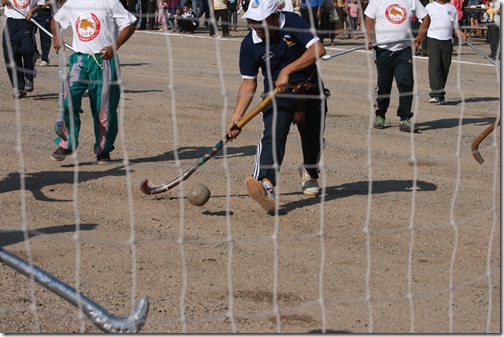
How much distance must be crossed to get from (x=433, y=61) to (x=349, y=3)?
465 inches

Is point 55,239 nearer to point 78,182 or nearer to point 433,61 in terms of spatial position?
point 78,182

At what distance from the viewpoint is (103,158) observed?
9.61m

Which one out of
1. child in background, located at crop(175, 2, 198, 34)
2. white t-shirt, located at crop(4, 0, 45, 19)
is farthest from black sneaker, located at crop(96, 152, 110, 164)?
child in background, located at crop(175, 2, 198, 34)

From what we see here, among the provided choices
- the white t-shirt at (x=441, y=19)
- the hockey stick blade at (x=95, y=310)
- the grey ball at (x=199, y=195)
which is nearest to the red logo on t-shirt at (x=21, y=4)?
the white t-shirt at (x=441, y=19)

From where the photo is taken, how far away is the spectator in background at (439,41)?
45.8 ft

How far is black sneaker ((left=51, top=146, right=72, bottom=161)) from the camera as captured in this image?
948 centimetres

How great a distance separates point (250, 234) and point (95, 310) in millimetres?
3444

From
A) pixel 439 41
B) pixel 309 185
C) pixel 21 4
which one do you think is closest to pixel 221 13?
pixel 439 41

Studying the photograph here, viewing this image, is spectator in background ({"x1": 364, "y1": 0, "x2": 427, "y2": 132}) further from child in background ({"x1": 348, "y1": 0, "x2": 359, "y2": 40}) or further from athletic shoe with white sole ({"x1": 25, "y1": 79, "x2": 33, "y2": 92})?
child in background ({"x1": 348, "y1": 0, "x2": 359, "y2": 40})

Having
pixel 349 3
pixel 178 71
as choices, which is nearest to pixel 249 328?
pixel 178 71

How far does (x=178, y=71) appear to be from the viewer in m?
17.2

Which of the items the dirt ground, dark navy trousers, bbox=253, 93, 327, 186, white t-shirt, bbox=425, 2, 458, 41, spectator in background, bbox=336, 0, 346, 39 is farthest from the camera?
spectator in background, bbox=336, 0, 346, 39

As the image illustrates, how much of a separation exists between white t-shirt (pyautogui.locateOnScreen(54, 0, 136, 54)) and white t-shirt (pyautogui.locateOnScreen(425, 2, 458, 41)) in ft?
19.9

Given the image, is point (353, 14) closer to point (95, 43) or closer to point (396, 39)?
point (396, 39)
